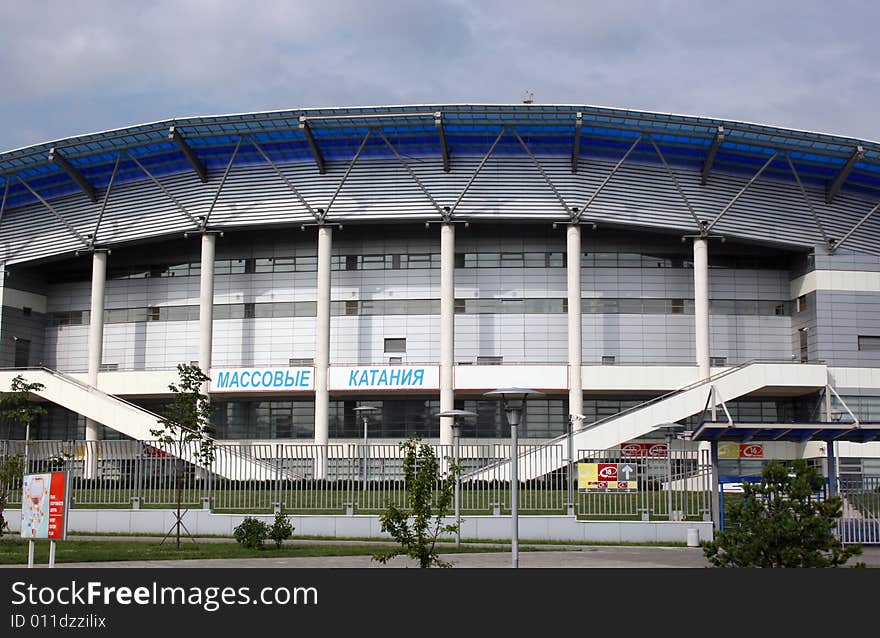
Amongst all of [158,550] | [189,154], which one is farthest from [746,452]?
[158,550]

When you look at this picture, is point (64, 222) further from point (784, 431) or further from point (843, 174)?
point (784, 431)

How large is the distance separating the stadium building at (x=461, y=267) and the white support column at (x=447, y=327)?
0.17 metres

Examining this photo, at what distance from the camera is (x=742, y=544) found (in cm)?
1523

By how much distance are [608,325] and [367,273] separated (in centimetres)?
1471

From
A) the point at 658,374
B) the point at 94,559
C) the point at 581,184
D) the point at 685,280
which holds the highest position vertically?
the point at 581,184

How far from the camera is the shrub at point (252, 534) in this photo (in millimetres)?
28016

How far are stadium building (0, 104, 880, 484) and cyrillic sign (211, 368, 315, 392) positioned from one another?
0.42 ft

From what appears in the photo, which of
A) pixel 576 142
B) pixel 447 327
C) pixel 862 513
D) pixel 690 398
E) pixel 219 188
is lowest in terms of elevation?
pixel 862 513

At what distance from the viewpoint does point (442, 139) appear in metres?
56.0

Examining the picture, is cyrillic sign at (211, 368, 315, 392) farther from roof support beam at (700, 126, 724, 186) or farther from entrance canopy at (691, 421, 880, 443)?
entrance canopy at (691, 421, 880, 443)

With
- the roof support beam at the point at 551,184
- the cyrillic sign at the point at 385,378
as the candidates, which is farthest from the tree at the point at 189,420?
the roof support beam at the point at 551,184

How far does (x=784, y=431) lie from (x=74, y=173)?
45.5 meters
